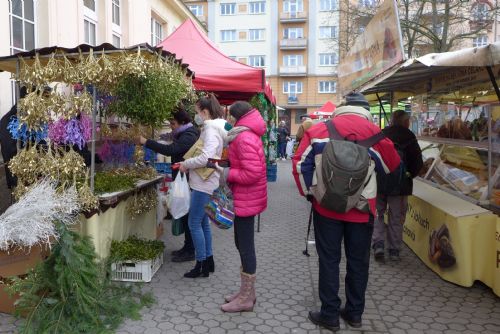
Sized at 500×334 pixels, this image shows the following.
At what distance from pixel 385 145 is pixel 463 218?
A: 1.45 metres

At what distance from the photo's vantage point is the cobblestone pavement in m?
3.49

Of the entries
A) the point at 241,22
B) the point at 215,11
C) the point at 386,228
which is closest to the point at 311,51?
the point at 241,22

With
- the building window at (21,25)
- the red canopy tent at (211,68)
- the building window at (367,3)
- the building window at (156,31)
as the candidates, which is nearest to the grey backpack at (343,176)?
the red canopy tent at (211,68)

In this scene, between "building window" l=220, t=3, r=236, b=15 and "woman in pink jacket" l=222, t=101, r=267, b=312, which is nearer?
"woman in pink jacket" l=222, t=101, r=267, b=312

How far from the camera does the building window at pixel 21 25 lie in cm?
601

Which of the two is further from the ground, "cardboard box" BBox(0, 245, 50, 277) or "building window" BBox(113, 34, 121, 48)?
"building window" BBox(113, 34, 121, 48)

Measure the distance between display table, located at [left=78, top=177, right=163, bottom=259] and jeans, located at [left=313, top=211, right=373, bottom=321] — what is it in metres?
1.86

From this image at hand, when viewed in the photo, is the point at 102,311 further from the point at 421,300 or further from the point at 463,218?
the point at 463,218

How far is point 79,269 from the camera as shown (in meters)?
3.27

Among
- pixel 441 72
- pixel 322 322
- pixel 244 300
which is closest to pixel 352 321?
pixel 322 322

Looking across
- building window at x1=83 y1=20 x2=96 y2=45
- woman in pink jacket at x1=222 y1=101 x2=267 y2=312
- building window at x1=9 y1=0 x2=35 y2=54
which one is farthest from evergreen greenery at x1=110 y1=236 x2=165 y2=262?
building window at x1=83 y1=20 x2=96 y2=45

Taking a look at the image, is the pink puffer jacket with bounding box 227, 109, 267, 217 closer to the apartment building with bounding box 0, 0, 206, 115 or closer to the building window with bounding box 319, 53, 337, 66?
the apartment building with bounding box 0, 0, 206, 115

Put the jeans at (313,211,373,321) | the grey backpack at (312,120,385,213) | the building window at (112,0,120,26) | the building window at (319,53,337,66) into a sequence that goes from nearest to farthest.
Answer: the grey backpack at (312,120,385,213) → the jeans at (313,211,373,321) → the building window at (112,0,120,26) → the building window at (319,53,337,66)

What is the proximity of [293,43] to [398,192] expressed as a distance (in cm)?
4093
